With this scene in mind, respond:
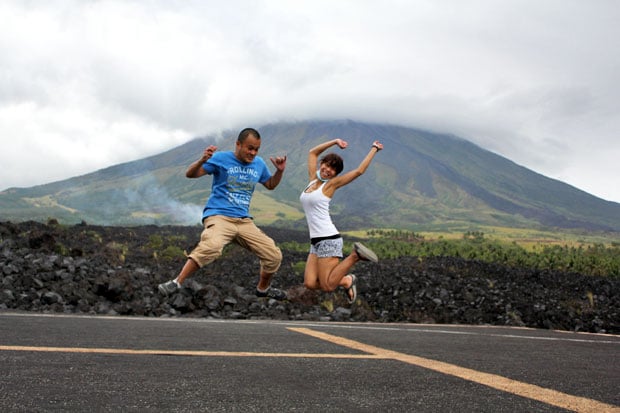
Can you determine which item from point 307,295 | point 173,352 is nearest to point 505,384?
point 173,352

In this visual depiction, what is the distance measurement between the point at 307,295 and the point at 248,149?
273 inches

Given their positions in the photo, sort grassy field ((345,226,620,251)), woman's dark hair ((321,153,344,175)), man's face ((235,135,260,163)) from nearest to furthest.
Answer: man's face ((235,135,260,163))
woman's dark hair ((321,153,344,175))
grassy field ((345,226,620,251))

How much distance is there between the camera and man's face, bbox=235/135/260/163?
7.43m

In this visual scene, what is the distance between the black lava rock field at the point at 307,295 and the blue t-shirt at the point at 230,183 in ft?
12.6

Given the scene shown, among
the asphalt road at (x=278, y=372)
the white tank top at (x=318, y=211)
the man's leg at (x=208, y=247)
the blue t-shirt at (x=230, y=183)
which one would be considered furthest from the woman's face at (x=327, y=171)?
the asphalt road at (x=278, y=372)

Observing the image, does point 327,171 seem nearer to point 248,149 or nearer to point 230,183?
point 248,149

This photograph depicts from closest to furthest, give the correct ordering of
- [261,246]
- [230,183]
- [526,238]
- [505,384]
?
[505,384] < [230,183] < [261,246] < [526,238]

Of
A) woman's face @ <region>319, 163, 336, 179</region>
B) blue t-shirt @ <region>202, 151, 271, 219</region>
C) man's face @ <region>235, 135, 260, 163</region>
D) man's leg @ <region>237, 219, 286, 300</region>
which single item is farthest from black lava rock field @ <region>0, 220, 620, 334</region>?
woman's face @ <region>319, 163, 336, 179</region>

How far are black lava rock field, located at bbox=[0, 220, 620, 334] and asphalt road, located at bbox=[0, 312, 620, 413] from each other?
494 cm

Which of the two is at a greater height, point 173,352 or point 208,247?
point 208,247

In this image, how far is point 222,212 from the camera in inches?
306

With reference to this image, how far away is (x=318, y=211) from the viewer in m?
8.05

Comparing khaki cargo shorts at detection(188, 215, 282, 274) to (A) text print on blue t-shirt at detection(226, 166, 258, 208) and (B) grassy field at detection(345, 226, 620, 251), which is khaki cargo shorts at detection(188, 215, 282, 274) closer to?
(A) text print on blue t-shirt at detection(226, 166, 258, 208)

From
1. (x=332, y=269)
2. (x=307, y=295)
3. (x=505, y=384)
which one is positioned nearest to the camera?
(x=505, y=384)
